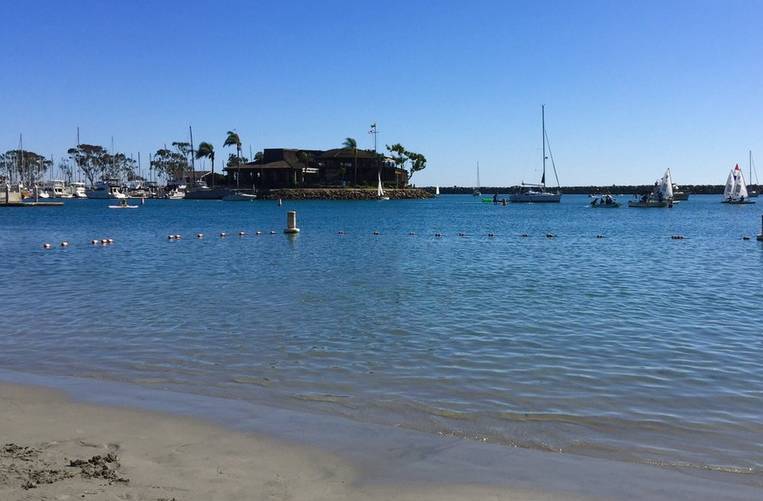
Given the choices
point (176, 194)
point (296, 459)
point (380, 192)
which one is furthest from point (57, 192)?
point (296, 459)

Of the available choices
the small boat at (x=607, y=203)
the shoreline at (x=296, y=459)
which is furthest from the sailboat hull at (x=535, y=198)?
the shoreline at (x=296, y=459)

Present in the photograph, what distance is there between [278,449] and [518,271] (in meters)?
20.3

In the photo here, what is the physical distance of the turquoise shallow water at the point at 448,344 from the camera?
8.51m

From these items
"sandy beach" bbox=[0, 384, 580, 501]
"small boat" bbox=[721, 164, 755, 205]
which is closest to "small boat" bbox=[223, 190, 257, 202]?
"small boat" bbox=[721, 164, 755, 205]

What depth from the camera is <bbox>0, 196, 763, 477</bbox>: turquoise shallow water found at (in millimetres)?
8508

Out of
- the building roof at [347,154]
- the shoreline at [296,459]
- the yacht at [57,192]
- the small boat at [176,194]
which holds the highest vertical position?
the building roof at [347,154]

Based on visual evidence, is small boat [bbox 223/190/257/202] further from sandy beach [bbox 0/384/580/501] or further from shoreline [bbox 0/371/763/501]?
sandy beach [bbox 0/384/580/501]

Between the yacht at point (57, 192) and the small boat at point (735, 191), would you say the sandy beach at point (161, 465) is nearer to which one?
the small boat at point (735, 191)

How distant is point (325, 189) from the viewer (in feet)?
483

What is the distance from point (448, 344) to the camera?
12.8 metres

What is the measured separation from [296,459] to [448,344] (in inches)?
247

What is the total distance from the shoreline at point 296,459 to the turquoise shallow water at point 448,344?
0.56 meters

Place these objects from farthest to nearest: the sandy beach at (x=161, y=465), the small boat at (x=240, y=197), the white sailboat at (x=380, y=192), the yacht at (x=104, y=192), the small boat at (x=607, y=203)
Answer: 1. the yacht at (x=104, y=192)
2. the white sailboat at (x=380, y=192)
3. the small boat at (x=240, y=197)
4. the small boat at (x=607, y=203)
5. the sandy beach at (x=161, y=465)

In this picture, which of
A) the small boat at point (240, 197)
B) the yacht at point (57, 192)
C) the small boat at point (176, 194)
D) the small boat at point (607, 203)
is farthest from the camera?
the yacht at point (57, 192)
